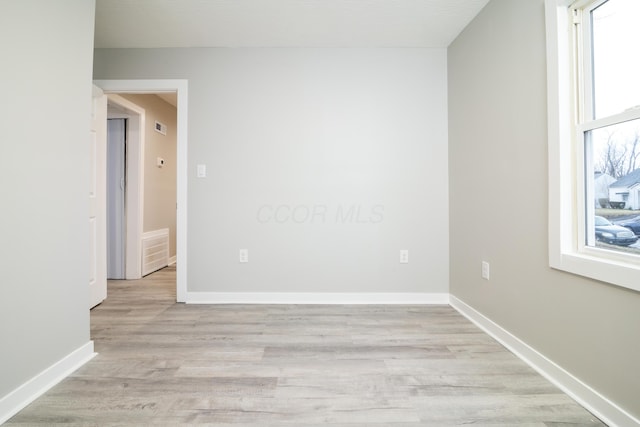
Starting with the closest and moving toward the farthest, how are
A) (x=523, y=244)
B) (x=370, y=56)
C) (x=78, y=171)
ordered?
(x=78, y=171), (x=523, y=244), (x=370, y=56)

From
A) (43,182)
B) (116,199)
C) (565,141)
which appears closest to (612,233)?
(565,141)

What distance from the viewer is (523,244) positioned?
1.83 metres

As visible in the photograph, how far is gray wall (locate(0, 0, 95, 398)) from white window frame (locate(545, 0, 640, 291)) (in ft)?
8.58

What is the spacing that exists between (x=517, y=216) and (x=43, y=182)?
2.68 metres

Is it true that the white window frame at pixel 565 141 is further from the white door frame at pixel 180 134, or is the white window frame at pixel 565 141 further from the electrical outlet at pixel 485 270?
the white door frame at pixel 180 134

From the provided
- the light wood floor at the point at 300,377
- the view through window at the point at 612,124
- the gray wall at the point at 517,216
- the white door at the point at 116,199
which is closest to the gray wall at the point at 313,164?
the gray wall at the point at 517,216

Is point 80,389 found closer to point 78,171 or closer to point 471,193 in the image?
point 78,171

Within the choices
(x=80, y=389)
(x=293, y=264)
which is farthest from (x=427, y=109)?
(x=80, y=389)

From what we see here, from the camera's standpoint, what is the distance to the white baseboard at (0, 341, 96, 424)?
1287mm

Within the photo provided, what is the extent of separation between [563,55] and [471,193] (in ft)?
3.57

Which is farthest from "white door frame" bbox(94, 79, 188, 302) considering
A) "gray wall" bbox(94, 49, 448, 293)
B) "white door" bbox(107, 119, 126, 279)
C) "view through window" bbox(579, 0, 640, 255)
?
"view through window" bbox(579, 0, 640, 255)

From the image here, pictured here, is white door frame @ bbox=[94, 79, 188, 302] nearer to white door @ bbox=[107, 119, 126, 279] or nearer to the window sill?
white door @ bbox=[107, 119, 126, 279]

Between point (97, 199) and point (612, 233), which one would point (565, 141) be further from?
point (97, 199)

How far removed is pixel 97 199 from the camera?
2.76 metres
